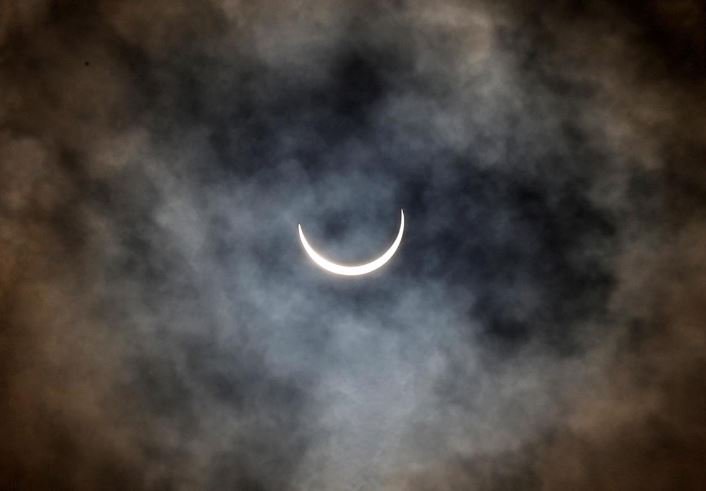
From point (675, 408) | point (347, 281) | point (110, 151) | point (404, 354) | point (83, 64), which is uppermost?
point (83, 64)

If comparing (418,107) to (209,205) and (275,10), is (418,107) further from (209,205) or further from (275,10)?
(209,205)

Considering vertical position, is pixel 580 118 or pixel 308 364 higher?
pixel 580 118

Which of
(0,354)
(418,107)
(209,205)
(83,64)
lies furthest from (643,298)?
(0,354)

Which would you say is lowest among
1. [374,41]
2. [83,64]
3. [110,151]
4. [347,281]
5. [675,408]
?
[675,408]

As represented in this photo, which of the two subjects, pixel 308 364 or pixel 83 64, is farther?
pixel 308 364

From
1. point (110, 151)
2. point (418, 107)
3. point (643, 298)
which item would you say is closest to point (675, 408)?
point (643, 298)

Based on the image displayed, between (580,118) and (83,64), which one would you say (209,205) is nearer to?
(83,64)
